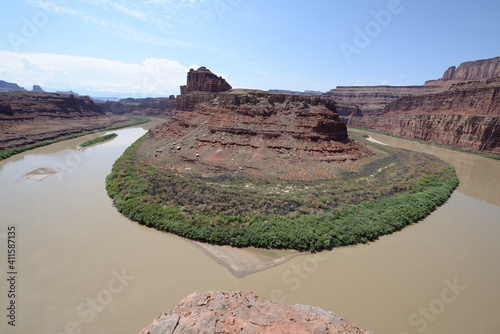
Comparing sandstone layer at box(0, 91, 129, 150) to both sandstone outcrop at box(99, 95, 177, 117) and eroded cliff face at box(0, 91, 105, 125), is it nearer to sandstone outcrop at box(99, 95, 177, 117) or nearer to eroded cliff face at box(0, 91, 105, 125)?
eroded cliff face at box(0, 91, 105, 125)

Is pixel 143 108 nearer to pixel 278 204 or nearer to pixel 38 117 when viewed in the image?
pixel 38 117

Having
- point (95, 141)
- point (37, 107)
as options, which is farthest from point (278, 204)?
point (37, 107)

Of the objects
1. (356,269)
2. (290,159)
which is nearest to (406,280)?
(356,269)

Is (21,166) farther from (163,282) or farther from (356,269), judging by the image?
(356,269)

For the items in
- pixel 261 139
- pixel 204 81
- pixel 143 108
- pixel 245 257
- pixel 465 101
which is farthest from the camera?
pixel 143 108

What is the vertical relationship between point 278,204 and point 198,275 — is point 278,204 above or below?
above

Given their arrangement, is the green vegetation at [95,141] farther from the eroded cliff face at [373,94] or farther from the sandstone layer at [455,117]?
the eroded cliff face at [373,94]

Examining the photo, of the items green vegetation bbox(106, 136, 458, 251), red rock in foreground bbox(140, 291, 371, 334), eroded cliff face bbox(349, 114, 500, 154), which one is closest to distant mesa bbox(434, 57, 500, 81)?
eroded cliff face bbox(349, 114, 500, 154)
